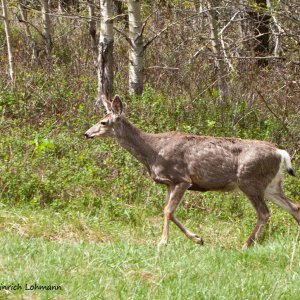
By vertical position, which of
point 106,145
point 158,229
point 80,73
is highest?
point 80,73

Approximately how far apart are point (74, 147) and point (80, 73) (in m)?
3.52

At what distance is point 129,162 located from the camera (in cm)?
1105

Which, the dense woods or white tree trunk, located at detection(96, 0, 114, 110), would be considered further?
white tree trunk, located at detection(96, 0, 114, 110)

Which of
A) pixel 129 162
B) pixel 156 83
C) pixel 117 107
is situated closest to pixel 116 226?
pixel 117 107

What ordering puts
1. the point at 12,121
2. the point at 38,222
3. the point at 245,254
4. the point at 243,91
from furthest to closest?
the point at 243,91 → the point at 12,121 → the point at 38,222 → the point at 245,254

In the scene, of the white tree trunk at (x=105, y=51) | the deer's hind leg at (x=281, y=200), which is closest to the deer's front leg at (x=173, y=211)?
the deer's hind leg at (x=281, y=200)

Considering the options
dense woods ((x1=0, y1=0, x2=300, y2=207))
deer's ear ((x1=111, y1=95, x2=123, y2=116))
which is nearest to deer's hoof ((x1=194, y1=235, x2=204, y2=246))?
deer's ear ((x1=111, y1=95, x2=123, y2=116))

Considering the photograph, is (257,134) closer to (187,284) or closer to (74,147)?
(74,147)

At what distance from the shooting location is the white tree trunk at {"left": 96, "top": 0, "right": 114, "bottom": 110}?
13.0 m

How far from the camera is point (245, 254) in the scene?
7473 mm

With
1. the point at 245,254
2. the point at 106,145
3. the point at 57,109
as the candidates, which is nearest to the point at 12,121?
the point at 57,109

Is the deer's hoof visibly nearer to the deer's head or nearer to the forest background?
the forest background

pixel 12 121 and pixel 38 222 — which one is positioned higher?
pixel 12 121

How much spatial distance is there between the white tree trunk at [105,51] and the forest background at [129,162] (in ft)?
0.07
